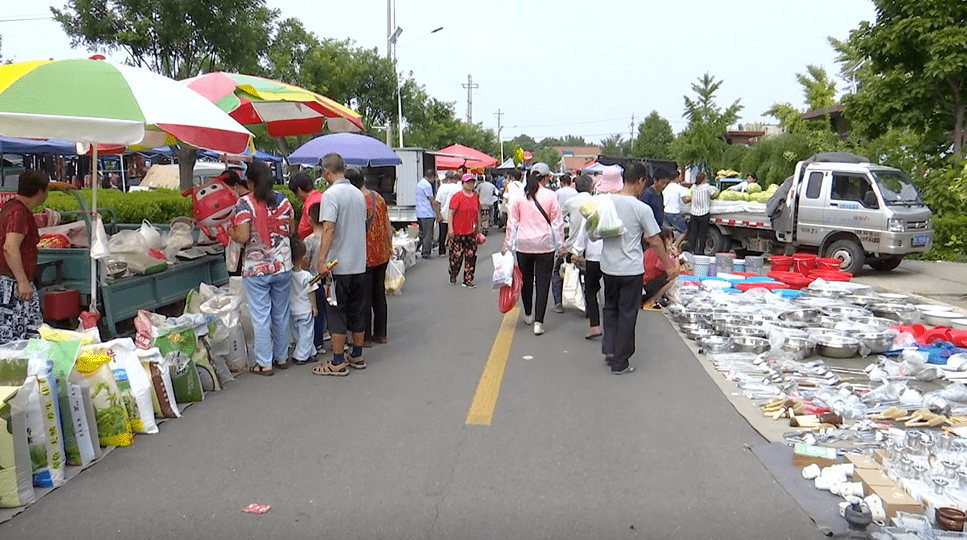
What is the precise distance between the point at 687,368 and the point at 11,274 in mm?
5747

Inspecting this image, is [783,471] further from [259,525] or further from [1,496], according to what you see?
[1,496]

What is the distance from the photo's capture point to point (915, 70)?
1695cm

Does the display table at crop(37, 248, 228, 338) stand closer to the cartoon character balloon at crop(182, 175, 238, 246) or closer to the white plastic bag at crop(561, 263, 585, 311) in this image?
the cartoon character balloon at crop(182, 175, 238, 246)

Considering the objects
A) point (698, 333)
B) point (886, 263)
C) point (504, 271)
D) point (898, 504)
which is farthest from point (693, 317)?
point (886, 263)

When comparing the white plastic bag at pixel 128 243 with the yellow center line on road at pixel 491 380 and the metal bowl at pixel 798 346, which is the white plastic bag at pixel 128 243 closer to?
the yellow center line on road at pixel 491 380

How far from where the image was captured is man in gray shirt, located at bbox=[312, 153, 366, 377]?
657 cm

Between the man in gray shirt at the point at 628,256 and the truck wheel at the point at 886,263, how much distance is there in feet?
30.0

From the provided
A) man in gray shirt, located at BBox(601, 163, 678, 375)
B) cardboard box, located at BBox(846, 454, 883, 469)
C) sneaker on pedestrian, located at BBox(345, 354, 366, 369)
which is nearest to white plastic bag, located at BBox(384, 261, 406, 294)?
sneaker on pedestrian, located at BBox(345, 354, 366, 369)

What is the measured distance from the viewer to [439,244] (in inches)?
656

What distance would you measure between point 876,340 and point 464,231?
6.11 meters

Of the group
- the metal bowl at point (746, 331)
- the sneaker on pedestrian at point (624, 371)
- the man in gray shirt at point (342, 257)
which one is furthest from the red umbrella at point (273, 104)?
the metal bowl at point (746, 331)

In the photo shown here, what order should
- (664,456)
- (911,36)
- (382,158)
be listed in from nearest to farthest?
(664,456) < (382,158) < (911,36)

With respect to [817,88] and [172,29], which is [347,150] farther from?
[817,88]

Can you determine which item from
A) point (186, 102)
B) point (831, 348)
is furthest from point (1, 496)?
point (831, 348)
